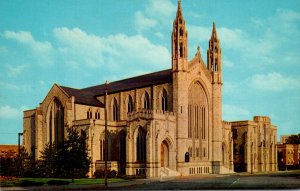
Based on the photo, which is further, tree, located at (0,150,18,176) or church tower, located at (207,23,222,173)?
church tower, located at (207,23,222,173)

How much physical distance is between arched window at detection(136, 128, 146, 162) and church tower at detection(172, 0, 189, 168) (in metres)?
6.08

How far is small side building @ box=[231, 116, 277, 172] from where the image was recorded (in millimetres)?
88250

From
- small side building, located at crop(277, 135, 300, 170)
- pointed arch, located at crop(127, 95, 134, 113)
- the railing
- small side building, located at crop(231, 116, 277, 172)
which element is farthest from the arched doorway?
small side building, located at crop(277, 135, 300, 170)

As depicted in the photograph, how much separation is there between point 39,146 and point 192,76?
26870 millimetres

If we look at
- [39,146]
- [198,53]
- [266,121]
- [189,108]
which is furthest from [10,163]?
[266,121]

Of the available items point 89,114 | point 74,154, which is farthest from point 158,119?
point 89,114

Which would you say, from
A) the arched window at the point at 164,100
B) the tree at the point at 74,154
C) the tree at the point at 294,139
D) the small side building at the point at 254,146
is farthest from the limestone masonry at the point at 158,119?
the tree at the point at 294,139

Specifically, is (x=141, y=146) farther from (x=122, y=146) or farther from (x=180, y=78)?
(x=180, y=78)

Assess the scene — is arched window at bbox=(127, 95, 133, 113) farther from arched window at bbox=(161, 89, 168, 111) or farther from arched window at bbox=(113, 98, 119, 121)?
arched window at bbox=(161, 89, 168, 111)

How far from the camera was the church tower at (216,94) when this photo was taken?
245 feet

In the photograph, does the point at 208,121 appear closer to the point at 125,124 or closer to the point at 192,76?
the point at 192,76

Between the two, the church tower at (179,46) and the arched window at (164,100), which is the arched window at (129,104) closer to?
the arched window at (164,100)

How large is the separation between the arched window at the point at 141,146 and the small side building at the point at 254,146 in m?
30.9

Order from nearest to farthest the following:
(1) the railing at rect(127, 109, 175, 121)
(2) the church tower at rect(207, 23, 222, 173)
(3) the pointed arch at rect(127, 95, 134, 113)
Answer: (1) the railing at rect(127, 109, 175, 121) → (2) the church tower at rect(207, 23, 222, 173) → (3) the pointed arch at rect(127, 95, 134, 113)
